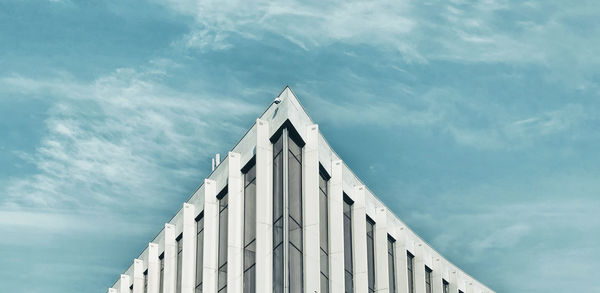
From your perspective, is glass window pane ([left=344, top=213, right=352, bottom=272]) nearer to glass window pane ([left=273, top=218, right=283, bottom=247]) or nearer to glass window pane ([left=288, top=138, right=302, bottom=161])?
glass window pane ([left=288, top=138, right=302, bottom=161])

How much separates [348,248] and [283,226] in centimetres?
771

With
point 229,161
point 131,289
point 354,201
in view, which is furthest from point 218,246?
point 131,289

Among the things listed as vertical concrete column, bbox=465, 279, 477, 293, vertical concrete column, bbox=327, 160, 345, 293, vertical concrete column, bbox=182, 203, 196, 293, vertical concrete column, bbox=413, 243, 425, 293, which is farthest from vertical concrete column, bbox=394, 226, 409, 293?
vertical concrete column, bbox=182, 203, 196, 293

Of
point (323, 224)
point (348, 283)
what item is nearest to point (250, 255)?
point (323, 224)

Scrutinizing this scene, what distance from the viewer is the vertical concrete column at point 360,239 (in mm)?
50500

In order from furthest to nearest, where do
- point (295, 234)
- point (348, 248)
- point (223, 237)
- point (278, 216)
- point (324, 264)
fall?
point (348, 248), point (223, 237), point (324, 264), point (278, 216), point (295, 234)

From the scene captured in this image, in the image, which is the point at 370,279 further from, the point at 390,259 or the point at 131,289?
the point at 131,289

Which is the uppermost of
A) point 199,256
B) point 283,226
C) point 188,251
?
point 188,251

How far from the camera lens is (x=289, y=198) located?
150ft

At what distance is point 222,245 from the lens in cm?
4978

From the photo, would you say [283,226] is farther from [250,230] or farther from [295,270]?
[250,230]

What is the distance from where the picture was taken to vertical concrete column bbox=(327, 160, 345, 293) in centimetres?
4672

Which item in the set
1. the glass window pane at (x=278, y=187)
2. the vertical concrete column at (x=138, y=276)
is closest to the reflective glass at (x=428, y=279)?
the vertical concrete column at (x=138, y=276)

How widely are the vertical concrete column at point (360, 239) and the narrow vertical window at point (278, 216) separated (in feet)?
24.3
